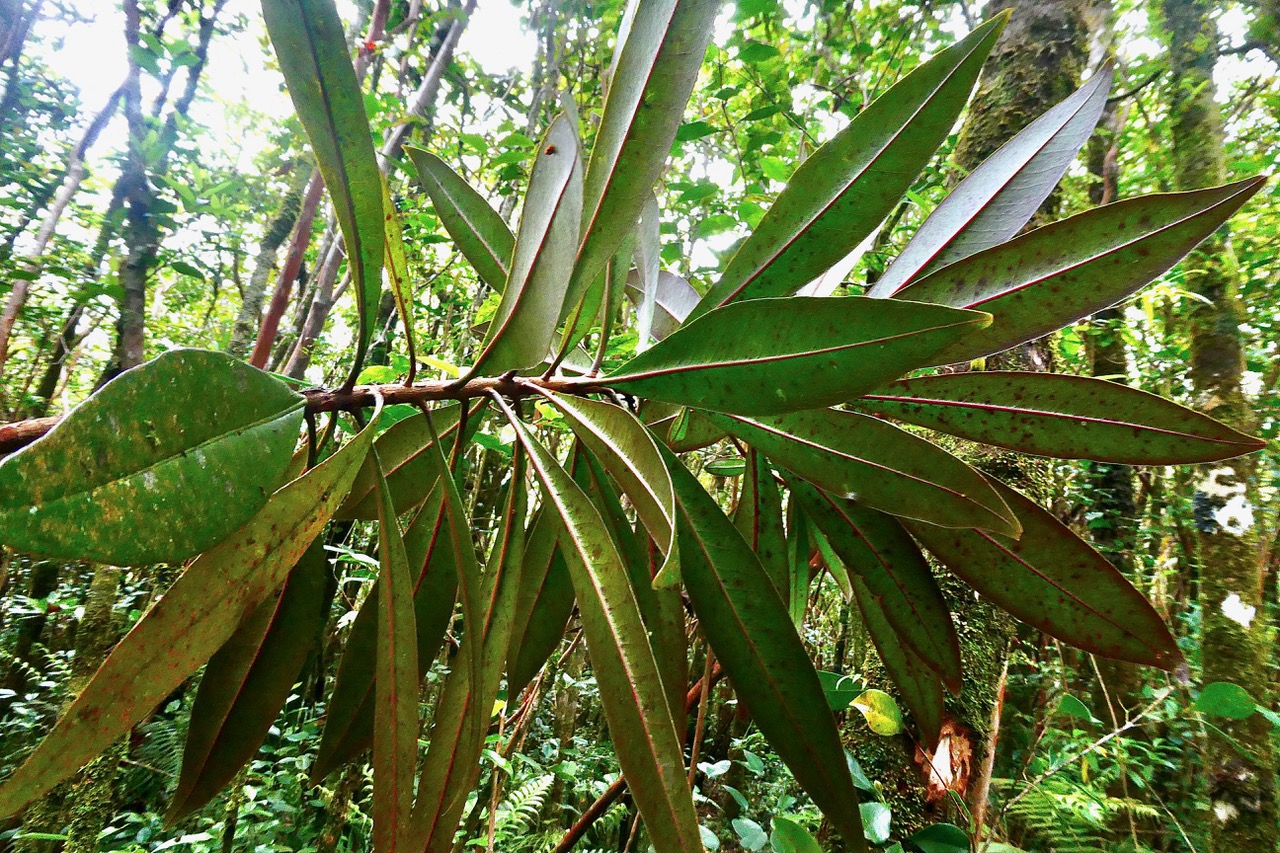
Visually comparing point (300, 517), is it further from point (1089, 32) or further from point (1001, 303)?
point (1089, 32)

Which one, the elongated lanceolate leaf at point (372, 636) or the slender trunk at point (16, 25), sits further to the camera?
the slender trunk at point (16, 25)

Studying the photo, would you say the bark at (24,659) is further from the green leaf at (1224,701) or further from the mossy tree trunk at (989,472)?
the green leaf at (1224,701)

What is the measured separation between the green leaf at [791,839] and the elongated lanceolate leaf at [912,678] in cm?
17

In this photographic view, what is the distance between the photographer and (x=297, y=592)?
53cm

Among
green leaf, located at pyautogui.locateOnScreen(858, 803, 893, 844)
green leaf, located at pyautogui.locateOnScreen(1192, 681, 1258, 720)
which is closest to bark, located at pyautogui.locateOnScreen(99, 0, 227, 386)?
green leaf, located at pyautogui.locateOnScreen(858, 803, 893, 844)

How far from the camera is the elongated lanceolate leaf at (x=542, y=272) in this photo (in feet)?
1.60

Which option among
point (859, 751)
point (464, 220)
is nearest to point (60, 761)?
point (464, 220)

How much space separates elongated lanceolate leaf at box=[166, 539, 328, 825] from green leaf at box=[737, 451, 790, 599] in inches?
18.1

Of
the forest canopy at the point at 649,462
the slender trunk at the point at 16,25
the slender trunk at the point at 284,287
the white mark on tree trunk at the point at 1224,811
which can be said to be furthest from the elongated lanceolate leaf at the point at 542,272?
the white mark on tree trunk at the point at 1224,811

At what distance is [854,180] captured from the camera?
542 millimetres

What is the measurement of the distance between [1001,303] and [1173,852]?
277 centimetres

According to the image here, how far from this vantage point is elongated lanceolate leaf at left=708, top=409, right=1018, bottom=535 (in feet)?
1.53

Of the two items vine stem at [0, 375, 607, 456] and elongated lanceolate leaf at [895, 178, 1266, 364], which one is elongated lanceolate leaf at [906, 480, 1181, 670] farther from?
vine stem at [0, 375, 607, 456]

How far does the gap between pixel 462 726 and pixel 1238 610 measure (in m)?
2.97
